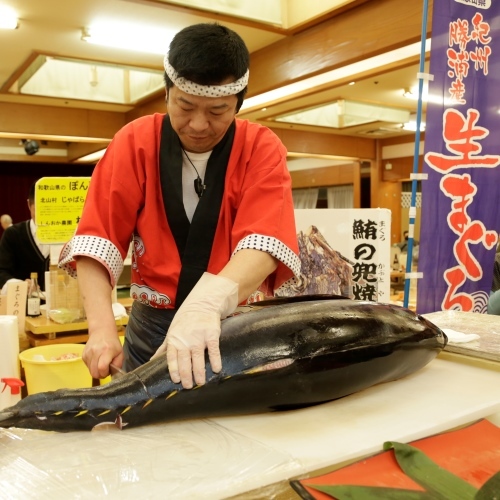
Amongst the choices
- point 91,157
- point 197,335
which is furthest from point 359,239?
point 91,157

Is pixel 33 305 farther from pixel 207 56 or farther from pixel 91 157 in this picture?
pixel 91 157

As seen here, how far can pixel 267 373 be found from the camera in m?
1.15

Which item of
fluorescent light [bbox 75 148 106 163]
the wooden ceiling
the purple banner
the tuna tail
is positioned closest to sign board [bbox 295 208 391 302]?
the purple banner

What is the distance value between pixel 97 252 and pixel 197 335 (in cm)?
57

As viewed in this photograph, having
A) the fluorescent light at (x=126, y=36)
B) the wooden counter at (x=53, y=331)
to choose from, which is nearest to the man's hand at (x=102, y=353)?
the wooden counter at (x=53, y=331)

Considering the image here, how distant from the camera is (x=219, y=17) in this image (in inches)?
193

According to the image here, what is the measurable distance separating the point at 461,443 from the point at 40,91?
7.82 m

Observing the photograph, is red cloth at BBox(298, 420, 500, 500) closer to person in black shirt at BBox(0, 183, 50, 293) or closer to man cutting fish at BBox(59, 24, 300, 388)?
man cutting fish at BBox(59, 24, 300, 388)

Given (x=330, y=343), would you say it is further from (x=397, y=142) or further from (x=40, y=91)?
(x=397, y=142)

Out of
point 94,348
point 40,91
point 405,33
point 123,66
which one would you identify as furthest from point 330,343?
point 40,91

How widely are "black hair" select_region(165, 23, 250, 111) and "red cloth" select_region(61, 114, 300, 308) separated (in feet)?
1.01

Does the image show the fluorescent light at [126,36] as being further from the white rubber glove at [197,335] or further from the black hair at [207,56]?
the white rubber glove at [197,335]

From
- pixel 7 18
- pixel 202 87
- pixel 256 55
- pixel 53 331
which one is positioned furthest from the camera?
pixel 256 55

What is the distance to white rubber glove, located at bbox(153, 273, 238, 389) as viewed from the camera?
1128 mm
